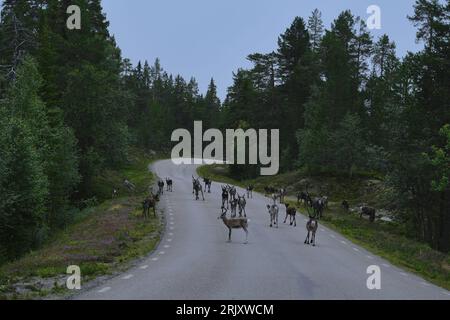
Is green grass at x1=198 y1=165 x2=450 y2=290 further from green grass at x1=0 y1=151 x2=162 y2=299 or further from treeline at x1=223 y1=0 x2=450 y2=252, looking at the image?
green grass at x1=0 y1=151 x2=162 y2=299

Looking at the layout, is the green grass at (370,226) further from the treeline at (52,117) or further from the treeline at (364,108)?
the treeline at (52,117)

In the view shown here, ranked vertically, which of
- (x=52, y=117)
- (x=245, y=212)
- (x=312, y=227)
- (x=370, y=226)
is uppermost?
(x=52, y=117)

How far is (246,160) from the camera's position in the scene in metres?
74.4

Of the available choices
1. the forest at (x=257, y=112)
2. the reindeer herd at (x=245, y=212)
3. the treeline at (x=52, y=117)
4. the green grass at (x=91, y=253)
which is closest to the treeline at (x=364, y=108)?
the forest at (x=257, y=112)

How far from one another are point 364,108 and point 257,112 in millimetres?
21730

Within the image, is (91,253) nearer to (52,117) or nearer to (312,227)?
(312,227)

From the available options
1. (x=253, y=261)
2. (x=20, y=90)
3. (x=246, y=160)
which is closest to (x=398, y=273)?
(x=253, y=261)

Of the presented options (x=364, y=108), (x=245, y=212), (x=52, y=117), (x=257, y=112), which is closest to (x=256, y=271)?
(x=245, y=212)

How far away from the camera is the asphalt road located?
11.8 metres

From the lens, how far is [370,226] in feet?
116

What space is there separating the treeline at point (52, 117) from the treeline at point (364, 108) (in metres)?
22.7

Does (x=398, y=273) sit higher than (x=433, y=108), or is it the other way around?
(x=433, y=108)
